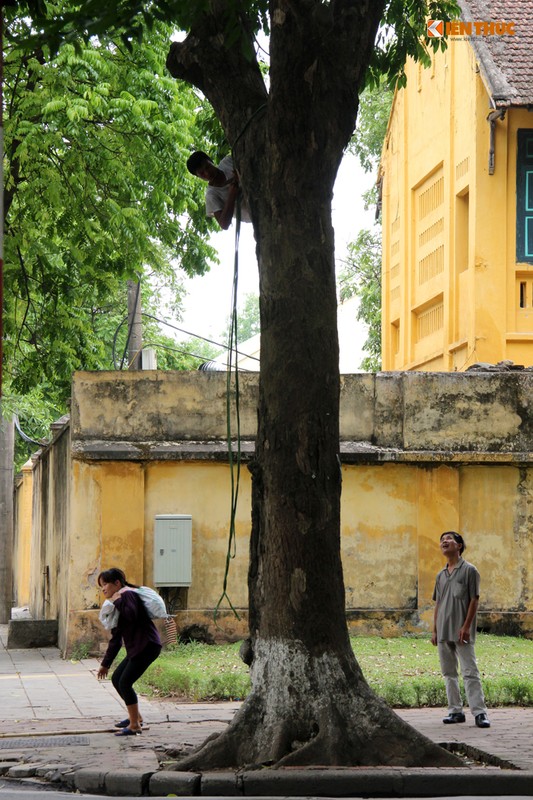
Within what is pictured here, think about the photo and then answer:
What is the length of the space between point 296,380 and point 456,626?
10.3 feet

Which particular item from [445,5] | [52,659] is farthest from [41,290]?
[445,5]

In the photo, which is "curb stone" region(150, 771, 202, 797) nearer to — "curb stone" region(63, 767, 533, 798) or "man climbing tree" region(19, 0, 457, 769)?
"curb stone" region(63, 767, 533, 798)

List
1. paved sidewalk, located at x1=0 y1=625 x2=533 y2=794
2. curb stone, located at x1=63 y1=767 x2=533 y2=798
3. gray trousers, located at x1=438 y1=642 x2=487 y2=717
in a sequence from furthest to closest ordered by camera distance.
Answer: gray trousers, located at x1=438 y1=642 x2=487 y2=717, paved sidewalk, located at x1=0 y1=625 x2=533 y2=794, curb stone, located at x1=63 y1=767 x2=533 y2=798

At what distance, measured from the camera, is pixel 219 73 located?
949 centimetres

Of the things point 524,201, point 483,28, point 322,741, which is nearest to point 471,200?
point 524,201

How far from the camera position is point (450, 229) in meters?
23.3

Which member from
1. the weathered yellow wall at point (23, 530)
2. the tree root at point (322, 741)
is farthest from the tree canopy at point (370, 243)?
the tree root at point (322, 741)

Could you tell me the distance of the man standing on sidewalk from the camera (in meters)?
10.6

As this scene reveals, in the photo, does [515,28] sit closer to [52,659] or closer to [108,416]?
[108,416]

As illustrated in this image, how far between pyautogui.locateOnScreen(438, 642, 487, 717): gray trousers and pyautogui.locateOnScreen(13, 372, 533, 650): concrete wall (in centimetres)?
548

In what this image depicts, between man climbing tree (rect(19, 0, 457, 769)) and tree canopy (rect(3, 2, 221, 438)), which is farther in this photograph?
tree canopy (rect(3, 2, 221, 438))

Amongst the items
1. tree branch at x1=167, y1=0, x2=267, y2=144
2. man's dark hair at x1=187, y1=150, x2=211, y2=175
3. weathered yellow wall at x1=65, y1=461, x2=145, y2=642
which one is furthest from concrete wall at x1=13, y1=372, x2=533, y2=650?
tree branch at x1=167, y1=0, x2=267, y2=144

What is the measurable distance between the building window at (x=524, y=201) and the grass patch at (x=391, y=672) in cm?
799

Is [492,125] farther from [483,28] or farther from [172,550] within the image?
[172,550]
